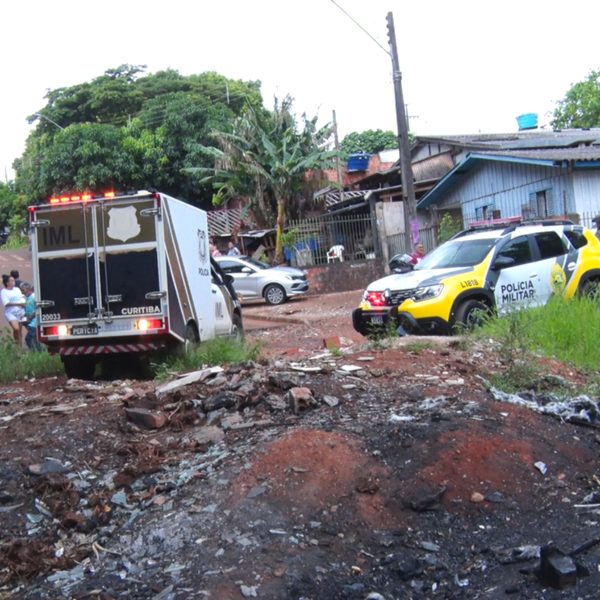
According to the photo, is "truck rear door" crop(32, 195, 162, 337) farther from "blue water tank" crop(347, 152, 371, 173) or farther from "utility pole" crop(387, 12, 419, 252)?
"blue water tank" crop(347, 152, 371, 173)

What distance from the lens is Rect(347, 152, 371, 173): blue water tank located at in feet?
121

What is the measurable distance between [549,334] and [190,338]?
4818mm

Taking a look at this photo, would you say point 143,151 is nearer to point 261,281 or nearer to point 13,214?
point 261,281

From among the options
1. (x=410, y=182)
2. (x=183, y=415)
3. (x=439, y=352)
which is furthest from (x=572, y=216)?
(x=183, y=415)

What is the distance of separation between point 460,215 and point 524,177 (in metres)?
4.16

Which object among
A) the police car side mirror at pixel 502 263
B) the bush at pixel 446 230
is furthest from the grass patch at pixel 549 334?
the bush at pixel 446 230

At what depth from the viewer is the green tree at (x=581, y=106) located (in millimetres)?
46156

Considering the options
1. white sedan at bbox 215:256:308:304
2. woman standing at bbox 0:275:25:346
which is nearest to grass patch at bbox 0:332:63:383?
woman standing at bbox 0:275:25:346

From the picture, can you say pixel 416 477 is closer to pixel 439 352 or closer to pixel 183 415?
pixel 183 415

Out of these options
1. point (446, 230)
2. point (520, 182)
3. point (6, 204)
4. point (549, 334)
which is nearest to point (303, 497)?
point (549, 334)

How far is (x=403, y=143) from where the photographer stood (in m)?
19.1

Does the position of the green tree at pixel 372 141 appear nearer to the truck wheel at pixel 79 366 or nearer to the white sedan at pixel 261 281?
the white sedan at pixel 261 281

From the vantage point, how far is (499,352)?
806cm

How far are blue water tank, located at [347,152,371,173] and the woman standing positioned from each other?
24599 millimetres
